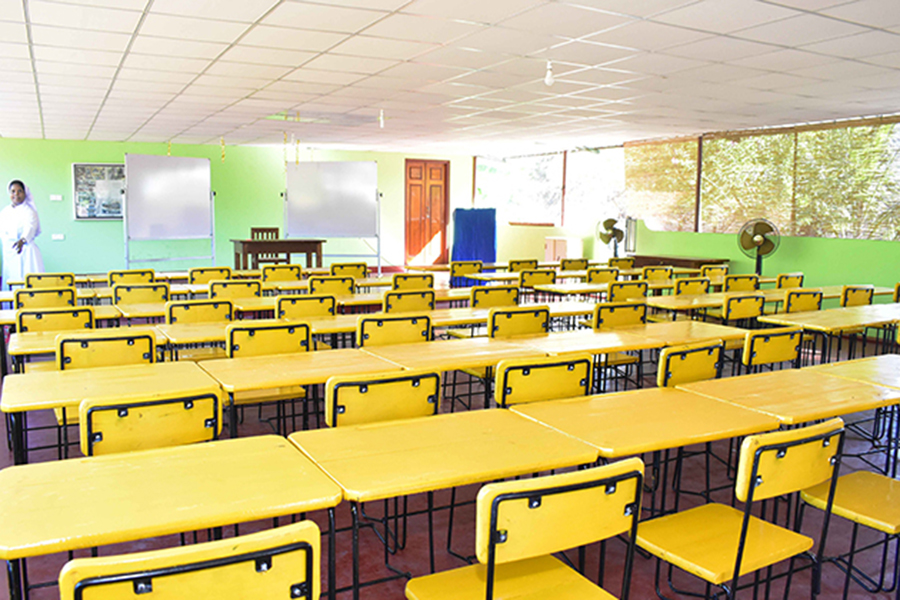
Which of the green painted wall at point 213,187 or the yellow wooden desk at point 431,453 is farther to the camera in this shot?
the green painted wall at point 213,187

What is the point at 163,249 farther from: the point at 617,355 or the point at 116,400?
the point at 116,400

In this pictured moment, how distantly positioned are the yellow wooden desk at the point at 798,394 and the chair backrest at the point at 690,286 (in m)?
3.54

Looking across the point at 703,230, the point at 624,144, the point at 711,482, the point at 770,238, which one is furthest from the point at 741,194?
the point at 711,482

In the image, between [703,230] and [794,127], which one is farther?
[703,230]

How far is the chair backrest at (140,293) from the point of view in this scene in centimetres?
598

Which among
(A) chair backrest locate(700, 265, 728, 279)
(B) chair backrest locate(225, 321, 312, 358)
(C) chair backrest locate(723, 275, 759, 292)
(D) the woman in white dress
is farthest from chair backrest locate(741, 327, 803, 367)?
(D) the woman in white dress

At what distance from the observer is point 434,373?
2.88m

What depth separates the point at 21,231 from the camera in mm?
9789

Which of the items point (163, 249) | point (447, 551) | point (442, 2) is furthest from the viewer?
point (163, 249)

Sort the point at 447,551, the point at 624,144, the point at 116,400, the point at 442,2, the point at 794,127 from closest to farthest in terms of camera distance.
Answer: the point at 116,400, the point at 447,551, the point at 442,2, the point at 794,127, the point at 624,144

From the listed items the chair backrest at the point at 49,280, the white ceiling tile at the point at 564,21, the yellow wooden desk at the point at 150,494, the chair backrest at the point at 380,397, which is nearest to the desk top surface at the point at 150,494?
the yellow wooden desk at the point at 150,494

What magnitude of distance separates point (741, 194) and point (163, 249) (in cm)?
1123

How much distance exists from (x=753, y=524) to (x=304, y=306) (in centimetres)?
370

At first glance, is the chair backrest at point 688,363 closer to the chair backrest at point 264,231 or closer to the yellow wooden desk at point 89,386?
the yellow wooden desk at point 89,386
